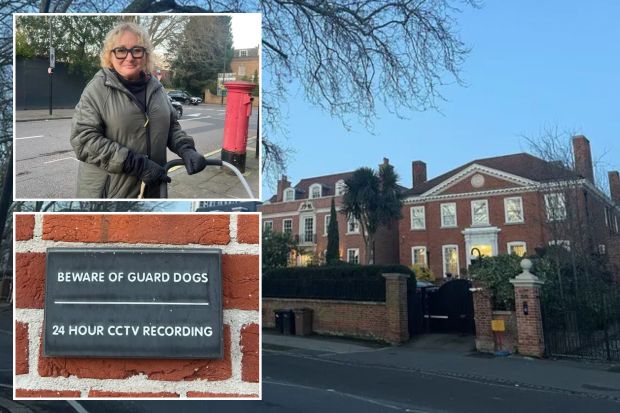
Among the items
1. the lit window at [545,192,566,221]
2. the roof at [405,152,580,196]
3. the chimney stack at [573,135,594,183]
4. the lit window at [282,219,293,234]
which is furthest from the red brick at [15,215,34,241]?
the lit window at [282,219,293,234]

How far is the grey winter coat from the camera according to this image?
147 centimetres

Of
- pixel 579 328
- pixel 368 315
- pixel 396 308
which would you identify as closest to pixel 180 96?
pixel 579 328

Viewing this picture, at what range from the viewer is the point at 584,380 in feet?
42.8

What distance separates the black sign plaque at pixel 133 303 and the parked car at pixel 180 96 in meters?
0.48

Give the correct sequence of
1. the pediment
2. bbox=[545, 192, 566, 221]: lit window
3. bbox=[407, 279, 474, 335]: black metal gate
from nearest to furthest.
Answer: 1. bbox=[407, 279, 474, 335]: black metal gate
2. bbox=[545, 192, 566, 221]: lit window
3. the pediment

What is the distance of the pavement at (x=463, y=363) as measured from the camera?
41.3 ft

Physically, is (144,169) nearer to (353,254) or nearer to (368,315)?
(368,315)

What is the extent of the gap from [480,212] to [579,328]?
88.8 ft

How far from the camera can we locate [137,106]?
148cm

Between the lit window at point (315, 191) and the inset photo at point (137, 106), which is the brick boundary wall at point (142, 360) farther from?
the lit window at point (315, 191)

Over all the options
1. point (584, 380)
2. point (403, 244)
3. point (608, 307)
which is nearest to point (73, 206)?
point (584, 380)

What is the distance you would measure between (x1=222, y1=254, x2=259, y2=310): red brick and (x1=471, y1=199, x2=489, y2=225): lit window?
42642 millimetres

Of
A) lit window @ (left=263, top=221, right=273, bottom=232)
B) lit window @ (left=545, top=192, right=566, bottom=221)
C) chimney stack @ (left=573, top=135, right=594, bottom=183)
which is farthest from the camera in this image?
lit window @ (left=263, top=221, right=273, bottom=232)

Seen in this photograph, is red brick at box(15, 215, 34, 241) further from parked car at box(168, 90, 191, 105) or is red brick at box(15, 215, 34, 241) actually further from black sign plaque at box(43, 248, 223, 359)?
parked car at box(168, 90, 191, 105)
